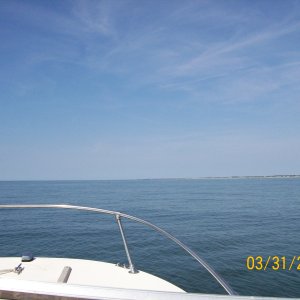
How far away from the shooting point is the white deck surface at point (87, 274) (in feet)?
11.5

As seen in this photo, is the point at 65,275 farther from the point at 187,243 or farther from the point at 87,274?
the point at 187,243

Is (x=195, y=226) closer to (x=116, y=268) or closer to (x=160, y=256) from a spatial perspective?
→ (x=160, y=256)

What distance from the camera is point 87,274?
3.83m
